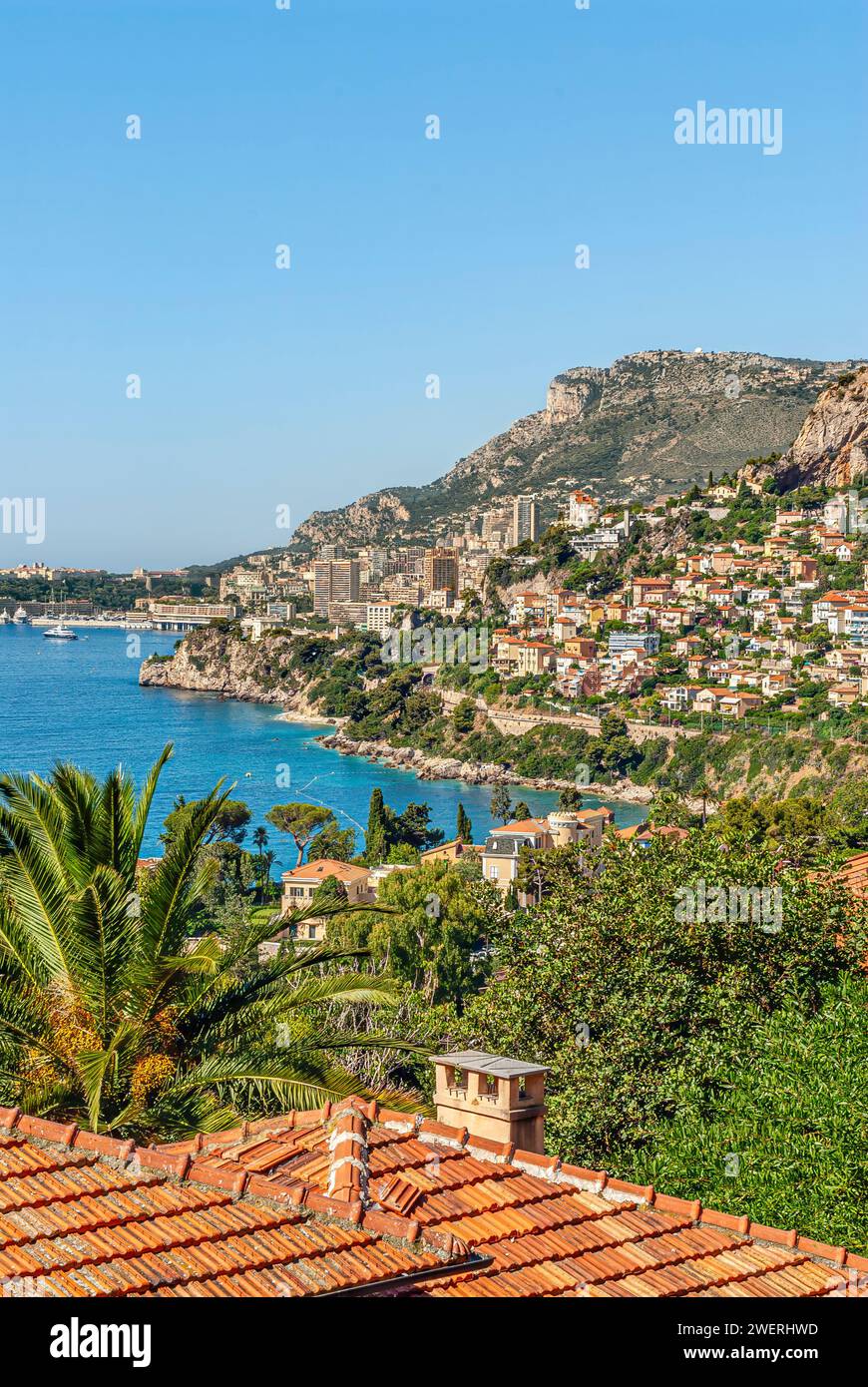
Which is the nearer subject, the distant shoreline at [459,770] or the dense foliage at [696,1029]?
the dense foliage at [696,1029]

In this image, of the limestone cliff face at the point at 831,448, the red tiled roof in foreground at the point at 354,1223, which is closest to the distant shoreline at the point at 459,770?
the limestone cliff face at the point at 831,448

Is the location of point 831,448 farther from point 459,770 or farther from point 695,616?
point 459,770

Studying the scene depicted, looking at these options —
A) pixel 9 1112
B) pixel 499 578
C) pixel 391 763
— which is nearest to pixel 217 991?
pixel 9 1112

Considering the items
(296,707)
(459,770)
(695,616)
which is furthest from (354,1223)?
(296,707)

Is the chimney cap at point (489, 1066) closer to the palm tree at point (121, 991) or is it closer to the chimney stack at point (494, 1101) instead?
the chimney stack at point (494, 1101)

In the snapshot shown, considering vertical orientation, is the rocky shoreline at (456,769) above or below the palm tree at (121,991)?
below
